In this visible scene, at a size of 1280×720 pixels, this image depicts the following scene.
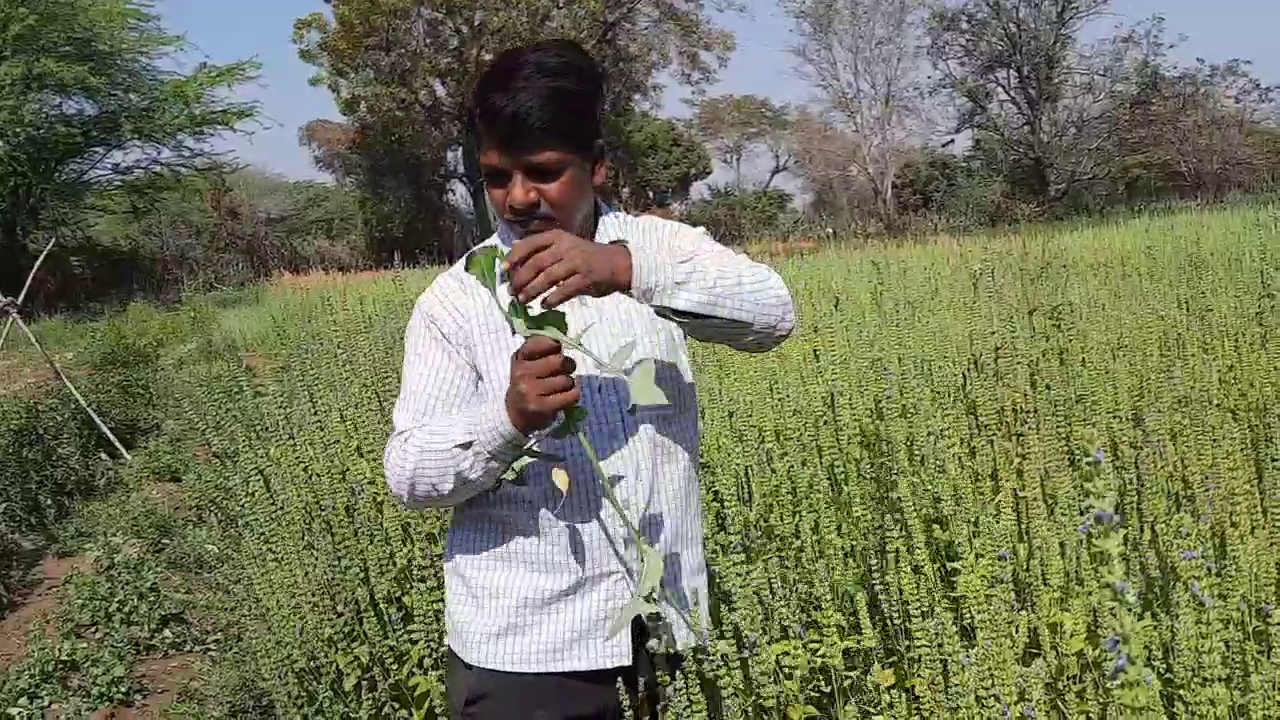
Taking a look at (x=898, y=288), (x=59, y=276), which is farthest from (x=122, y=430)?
(x=59, y=276)

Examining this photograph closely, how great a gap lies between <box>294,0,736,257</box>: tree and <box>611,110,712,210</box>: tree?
1.50m

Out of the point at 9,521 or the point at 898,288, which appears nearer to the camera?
the point at 9,521

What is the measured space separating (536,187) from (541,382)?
11.8 inches

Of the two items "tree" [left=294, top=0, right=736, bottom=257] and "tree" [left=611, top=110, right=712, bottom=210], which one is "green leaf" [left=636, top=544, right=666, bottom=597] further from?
"tree" [left=611, top=110, right=712, bottom=210]

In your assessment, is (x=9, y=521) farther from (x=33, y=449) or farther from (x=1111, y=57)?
(x=1111, y=57)

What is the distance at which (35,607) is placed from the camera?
14.8 feet

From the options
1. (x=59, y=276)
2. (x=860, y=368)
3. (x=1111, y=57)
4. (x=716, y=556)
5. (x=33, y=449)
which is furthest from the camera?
(x=1111, y=57)

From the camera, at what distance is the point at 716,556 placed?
2363 mm

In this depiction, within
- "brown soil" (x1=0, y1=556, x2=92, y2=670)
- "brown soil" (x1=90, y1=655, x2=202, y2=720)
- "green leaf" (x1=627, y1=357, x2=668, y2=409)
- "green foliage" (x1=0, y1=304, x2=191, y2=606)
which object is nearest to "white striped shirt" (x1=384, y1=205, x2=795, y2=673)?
"green leaf" (x1=627, y1=357, x2=668, y2=409)

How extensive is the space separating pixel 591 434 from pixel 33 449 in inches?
217

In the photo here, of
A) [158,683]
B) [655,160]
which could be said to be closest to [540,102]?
[158,683]

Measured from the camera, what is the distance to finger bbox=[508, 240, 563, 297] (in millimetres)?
1168

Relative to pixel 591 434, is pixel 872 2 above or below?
above

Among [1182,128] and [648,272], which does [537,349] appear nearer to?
[648,272]
